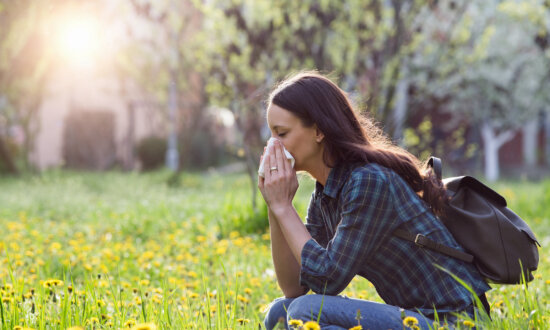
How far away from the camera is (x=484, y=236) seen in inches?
80.4

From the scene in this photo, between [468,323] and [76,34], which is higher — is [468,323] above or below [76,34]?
below

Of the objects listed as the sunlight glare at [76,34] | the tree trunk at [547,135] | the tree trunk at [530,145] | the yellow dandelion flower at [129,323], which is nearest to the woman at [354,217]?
the yellow dandelion flower at [129,323]

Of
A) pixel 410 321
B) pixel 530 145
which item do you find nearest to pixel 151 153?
pixel 530 145

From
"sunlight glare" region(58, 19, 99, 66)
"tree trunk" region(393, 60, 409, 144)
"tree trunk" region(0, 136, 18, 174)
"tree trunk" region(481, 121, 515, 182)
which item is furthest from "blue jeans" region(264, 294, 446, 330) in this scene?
"tree trunk" region(481, 121, 515, 182)

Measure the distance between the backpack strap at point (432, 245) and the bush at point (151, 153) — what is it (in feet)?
56.3

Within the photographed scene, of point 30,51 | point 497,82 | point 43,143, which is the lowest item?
point 43,143

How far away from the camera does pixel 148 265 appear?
351 cm

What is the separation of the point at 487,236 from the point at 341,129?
2.12ft

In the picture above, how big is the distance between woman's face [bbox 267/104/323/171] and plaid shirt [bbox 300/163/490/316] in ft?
0.49

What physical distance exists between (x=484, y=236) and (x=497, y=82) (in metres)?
17.4

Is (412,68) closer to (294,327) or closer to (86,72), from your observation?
(294,327)

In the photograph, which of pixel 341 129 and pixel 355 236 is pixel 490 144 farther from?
pixel 355 236

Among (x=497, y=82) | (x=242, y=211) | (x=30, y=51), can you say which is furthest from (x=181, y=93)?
(x=242, y=211)

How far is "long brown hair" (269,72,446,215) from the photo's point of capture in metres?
2.14
